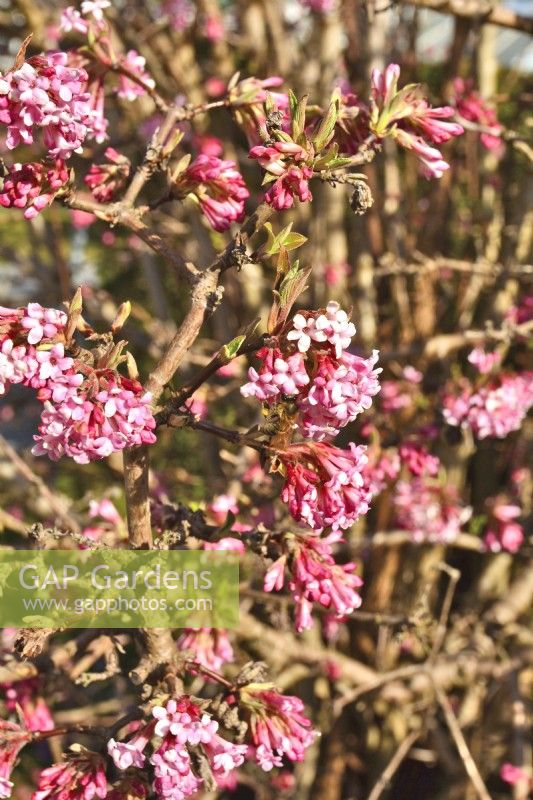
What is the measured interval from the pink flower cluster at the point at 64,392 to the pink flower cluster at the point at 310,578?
0.43 metres

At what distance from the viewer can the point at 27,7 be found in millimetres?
3512

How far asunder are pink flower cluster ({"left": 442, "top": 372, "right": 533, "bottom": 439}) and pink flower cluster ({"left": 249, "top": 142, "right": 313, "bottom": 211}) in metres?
1.36

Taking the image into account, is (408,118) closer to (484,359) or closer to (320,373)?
(320,373)

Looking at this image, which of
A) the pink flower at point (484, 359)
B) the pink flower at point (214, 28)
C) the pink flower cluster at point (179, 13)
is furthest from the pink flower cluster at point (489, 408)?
the pink flower cluster at point (179, 13)

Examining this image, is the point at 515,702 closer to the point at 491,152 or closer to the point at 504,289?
the point at 504,289

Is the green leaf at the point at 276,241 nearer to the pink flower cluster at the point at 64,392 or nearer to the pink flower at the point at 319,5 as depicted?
the pink flower cluster at the point at 64,392

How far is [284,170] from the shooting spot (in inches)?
49.9

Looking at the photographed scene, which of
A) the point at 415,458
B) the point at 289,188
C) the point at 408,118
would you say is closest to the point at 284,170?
the point at 289,188

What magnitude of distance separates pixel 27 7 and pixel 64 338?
2.97 meters

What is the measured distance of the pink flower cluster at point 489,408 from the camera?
2.45 meters

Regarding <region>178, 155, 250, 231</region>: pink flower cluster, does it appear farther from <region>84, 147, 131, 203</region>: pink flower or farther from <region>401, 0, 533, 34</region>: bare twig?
<region>401, 0, 533, 34</region>: bare twig

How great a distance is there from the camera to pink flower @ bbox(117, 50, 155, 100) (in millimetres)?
1688

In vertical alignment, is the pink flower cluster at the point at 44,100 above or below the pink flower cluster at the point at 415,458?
above

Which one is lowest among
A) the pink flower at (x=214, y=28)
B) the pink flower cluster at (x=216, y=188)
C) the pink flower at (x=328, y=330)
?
the pink flower at (x=328, y=330)
